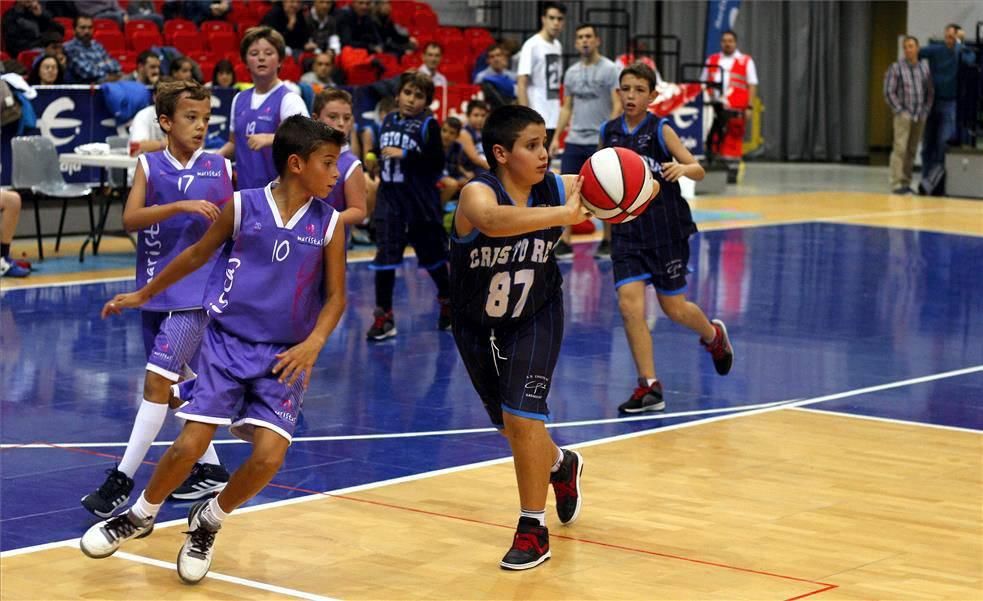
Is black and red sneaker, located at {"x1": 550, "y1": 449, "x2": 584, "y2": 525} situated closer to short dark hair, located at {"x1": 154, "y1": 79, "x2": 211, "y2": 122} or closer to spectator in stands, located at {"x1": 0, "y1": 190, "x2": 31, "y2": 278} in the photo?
short dark hair, located at {"x1": 154, "y1": 79, "x2": 211, "y2": 122}

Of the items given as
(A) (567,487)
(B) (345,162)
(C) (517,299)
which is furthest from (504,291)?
(B) (345,162)

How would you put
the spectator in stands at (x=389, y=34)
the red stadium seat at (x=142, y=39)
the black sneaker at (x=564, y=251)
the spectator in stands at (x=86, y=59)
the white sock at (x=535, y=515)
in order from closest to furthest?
the white sock at (x=535, y=515) → the black sneaker at (x=564, y=251) → the spectator in stands at (x=86, y=59) → the red stadium seat at (x=142, y=39) → the spectator in stands at (x=389, y=34)

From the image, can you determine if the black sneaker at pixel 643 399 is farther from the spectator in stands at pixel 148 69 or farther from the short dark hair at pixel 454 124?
the spectator in stands at pixel 148 69

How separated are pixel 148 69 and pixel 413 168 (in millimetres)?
5958

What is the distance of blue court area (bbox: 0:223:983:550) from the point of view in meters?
7.51

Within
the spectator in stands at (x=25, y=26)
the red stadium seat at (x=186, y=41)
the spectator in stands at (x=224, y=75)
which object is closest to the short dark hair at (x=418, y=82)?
the spectator in stands at (x=224, y=75)

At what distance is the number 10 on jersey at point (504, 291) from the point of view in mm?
5934

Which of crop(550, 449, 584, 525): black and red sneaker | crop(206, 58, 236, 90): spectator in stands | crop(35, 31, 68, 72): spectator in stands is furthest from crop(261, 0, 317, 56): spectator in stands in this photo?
crop(550, 449, 584, 525): black and red sneaker

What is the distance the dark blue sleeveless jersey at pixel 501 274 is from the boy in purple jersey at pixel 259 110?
3.06m

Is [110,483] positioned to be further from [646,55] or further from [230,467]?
[646,55]

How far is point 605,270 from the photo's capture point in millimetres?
14992

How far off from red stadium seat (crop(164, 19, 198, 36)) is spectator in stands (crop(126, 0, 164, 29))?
13 cm

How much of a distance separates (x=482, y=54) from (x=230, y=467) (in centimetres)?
1620

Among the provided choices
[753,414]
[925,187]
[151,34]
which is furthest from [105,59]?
[925,187]
